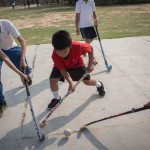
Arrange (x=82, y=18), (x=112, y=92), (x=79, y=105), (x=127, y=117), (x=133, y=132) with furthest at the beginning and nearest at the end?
(x=82, y=18)
(x=112, y=92)
(x=79, y=105)
(x=127, y=117)
(x=133, y=132)

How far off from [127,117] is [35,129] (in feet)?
4.18

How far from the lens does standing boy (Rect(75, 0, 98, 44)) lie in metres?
6.41

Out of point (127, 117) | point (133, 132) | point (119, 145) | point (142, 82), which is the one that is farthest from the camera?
point (142, 82)

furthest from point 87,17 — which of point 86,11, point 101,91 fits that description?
point 101,91

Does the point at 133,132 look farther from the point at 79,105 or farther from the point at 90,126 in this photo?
the point at 79,105

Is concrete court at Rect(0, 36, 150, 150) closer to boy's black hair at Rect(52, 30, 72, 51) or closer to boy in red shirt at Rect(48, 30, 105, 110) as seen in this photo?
boy in red shirt at Rect(48, 30, 105, 110)

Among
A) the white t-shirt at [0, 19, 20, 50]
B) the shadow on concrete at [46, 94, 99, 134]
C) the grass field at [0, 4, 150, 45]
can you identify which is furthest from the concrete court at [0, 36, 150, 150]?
the grass field at [0, 4, 150, 45]

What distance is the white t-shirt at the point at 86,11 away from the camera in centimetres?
641

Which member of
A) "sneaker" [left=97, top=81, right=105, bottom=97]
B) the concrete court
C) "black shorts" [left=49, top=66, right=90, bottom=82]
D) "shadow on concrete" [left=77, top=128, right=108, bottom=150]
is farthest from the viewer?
"sneaker" [left=97, top=81, right=105, bottom=97]

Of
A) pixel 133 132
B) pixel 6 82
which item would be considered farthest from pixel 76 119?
pixel 6 82

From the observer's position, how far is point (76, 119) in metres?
3.95

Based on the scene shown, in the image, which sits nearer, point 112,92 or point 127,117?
point 127,117

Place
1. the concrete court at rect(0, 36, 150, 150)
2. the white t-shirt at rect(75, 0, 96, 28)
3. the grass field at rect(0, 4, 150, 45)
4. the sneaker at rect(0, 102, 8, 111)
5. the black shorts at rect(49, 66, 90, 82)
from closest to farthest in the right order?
the concrete court at rect(0, 36, 150, 150)
the black shorts at rect(49, 66, 90, 82)
the sneaker at rect(0, 102, 8, 111)
the white t-shirt at rect(75, 0, 96, 28)
the grass field at rect(0, 4, 150, 45)

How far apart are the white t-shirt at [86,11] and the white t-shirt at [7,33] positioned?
2.41m
